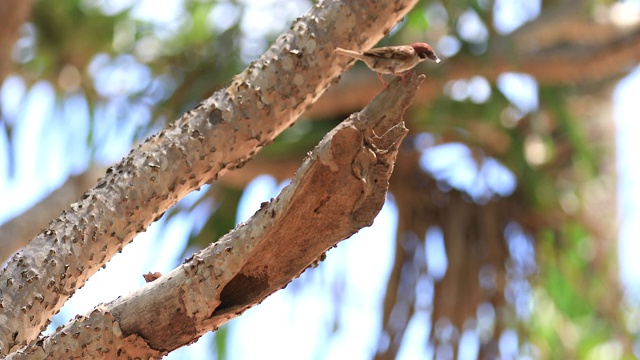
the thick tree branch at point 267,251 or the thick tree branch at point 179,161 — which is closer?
the thick tree branch at point 267,251

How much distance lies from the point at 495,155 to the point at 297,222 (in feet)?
8.83

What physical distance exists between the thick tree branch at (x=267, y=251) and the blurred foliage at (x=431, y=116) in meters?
2.24

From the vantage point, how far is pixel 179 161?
1.00 metres

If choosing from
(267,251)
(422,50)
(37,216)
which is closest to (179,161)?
(267,251)

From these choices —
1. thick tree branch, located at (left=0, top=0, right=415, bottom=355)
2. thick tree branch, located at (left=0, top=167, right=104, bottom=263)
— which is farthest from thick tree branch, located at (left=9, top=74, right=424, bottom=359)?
thick tree branch, located at (left=0, top=167, right=104, bottom=263)

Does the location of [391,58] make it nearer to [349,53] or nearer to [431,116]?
[349,53]

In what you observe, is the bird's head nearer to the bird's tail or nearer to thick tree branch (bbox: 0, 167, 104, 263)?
the bird's tail

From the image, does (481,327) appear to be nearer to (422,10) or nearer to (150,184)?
(422,10)

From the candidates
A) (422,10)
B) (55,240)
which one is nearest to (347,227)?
(55,240)

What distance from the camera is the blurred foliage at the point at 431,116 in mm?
3246

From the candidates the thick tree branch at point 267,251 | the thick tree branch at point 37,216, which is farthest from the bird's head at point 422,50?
the thick tree branch at point 37,216

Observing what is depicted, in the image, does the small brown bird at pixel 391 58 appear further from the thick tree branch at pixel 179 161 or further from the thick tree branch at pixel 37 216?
the thick tree branch at pixel 37 216

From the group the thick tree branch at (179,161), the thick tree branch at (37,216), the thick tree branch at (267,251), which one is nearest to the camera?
the thick tree branch at (267,251)

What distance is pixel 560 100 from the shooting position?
3318 mm
